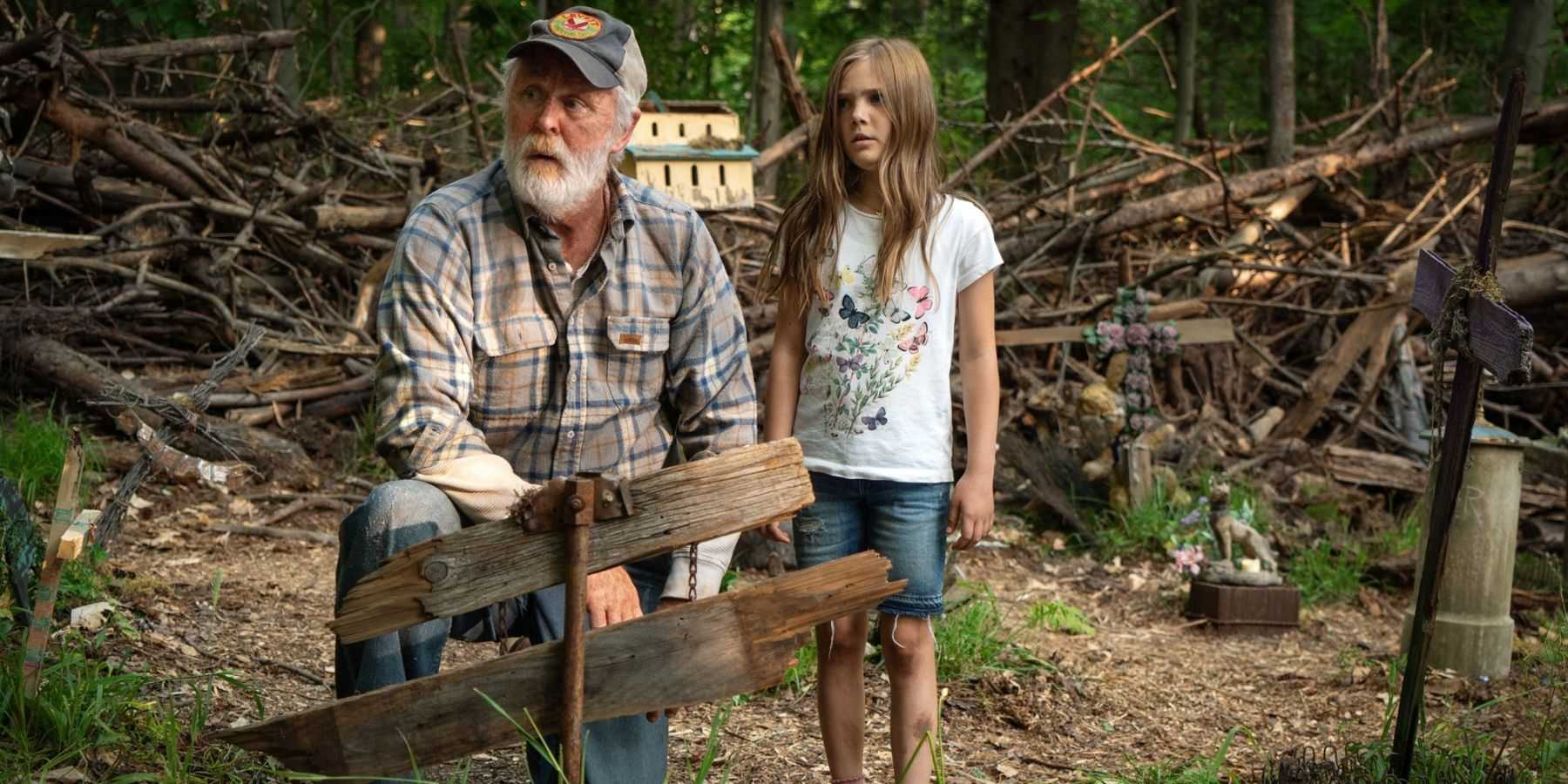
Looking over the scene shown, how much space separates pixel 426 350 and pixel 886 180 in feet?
3.62

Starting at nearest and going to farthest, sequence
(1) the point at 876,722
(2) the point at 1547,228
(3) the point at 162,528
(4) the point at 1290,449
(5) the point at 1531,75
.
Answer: (1) the point at 876,722, (3) the point at 162,528, (4) the point at 1290,449, (2) the point at 1547,228, (5) the point at 1531,75

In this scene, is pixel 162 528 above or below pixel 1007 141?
below

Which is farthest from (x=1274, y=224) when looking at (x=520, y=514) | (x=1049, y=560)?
(x=520, y=514)

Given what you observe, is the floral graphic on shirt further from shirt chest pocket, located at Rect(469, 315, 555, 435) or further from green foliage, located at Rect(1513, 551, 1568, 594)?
green foliage, located at Rect(1513, 551, 1568, 594)

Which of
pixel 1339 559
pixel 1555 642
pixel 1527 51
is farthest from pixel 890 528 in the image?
pixel 1527 51

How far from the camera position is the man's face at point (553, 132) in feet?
9.25

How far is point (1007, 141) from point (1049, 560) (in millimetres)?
3057

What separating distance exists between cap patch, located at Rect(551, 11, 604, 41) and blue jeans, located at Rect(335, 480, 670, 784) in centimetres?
99

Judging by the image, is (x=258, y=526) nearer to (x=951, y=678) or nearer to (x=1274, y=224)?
(x=951, y=678)

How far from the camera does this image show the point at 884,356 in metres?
3.04

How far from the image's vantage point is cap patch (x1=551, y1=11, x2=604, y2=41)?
2781 millimetres

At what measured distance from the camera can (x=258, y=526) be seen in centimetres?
541

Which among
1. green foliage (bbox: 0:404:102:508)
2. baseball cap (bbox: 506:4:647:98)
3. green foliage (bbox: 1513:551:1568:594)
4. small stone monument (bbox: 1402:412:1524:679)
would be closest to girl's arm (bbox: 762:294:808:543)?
baseball cap (bbox: 506:4:647:98)

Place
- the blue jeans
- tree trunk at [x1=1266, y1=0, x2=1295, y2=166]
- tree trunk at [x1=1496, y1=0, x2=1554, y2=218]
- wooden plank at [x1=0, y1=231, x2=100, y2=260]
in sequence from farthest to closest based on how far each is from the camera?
1. tree trunk at [x1=1496, y1=0, x2=1554, y2=218]
2. tree trunk at [x1=1266, y1=0, x2=1295, y2=166]
3. wooden plank at [x1=0, y1=231, x2=100, y2=260]
4. the blue jeans
